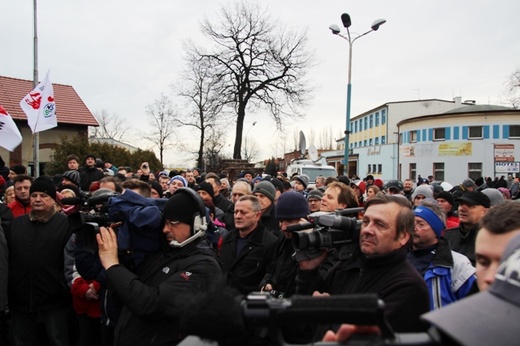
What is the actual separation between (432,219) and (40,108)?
8.75 metres

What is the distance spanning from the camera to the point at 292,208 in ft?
12.4

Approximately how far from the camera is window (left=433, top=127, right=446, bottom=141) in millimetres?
40312

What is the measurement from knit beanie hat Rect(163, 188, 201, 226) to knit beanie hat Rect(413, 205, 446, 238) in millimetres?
1962

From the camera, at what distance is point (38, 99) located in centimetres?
952

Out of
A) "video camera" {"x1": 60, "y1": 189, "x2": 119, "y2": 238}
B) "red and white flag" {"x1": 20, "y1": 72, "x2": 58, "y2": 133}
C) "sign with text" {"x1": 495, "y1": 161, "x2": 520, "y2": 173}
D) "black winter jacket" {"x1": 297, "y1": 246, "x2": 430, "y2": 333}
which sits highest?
"red and white flag" {"x1": 20, "y1": 72, "x2": 58, "y2": 133}

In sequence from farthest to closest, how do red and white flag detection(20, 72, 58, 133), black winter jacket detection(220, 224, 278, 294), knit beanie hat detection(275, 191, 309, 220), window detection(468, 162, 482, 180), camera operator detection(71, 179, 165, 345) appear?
window detection(468, 162, 482, 180), red and white flag detection(20, 72, 58, 133), black winter jacket detection(220, 224, 278, 294), knit beanie hat detection(275, 191, 309, 220), camera operator detection(71, 179, 165, 345)

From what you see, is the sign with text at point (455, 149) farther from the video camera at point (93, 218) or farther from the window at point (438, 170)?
the video camera at point (93, 218)

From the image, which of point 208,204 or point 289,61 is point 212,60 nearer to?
point 289,61

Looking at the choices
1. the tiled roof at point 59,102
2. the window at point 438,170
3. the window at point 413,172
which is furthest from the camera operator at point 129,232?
the window at point 413,172

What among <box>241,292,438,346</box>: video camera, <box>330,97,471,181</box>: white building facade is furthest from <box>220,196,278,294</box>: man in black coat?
<box>330,97,471,181</box>: white building facade

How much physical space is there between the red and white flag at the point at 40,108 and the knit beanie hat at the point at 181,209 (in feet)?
25.6

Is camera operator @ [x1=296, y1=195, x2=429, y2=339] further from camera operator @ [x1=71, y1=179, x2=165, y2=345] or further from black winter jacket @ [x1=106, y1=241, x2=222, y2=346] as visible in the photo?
camera operator @ [x1=71, y1=179, x2=165, y2=345]

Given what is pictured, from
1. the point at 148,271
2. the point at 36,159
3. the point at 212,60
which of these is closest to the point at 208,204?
the point at 148,271

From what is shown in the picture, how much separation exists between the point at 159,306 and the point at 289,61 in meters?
28.7
